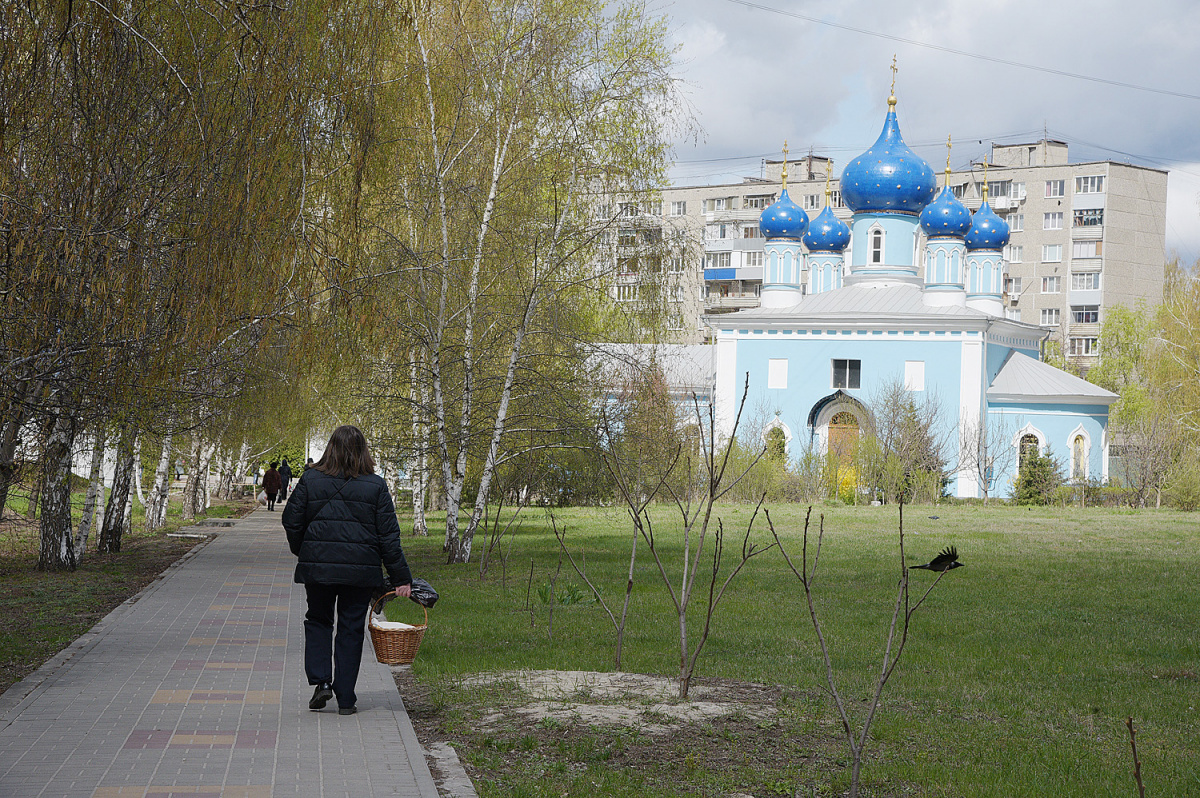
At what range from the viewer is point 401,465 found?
61.6ft

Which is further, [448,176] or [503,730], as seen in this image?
[448,176]

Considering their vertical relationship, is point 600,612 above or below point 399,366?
below

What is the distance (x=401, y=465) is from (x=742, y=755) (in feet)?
41.4

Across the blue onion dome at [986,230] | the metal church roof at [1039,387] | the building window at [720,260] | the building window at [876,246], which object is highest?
the building window at [720,260]

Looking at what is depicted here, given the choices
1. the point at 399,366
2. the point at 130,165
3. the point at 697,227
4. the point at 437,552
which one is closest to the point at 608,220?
the point at 697,227

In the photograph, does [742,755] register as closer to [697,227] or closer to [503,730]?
[503,730]

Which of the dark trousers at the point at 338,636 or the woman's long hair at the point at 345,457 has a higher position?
the woman's long hair at the point at 345,457

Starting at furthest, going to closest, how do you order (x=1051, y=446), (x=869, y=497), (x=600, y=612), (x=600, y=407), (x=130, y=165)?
(x=1051, y=446) < (x=869, y=497) < (x=600, y=407) < (x=600, y=612) < (x=130, y=165)

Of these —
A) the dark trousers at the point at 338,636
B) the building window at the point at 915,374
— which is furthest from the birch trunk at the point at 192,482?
the building window at the point at 915,374

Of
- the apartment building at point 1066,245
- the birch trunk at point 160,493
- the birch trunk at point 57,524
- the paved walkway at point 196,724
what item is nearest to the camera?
the paved walkway at point 196,724

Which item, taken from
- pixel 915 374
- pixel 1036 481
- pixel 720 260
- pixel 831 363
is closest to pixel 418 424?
pixel 1036 481

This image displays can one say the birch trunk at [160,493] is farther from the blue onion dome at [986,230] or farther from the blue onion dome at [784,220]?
the blue onion dome at [986,230]

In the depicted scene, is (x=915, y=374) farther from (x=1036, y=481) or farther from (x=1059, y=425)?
(x=1036, y=481)

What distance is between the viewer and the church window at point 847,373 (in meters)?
48.6
